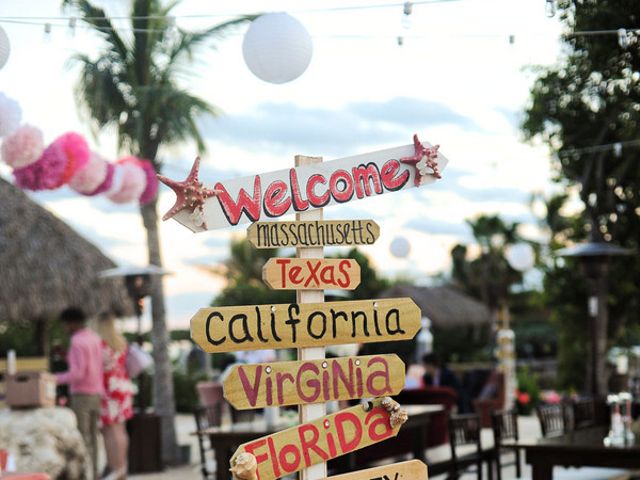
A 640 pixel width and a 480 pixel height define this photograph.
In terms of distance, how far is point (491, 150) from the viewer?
1395cm

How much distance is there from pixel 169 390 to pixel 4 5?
6153 mm

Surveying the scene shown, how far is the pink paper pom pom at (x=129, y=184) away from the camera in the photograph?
9078mm

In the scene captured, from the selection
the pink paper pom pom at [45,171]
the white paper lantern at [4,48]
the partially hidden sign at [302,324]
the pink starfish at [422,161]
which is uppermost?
the white paper lantern at [4,48]

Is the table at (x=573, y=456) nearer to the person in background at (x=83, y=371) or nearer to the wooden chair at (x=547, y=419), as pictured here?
the wooden chair at (x=547, y=419)

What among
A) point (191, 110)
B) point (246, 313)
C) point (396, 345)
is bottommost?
point (396, 345)

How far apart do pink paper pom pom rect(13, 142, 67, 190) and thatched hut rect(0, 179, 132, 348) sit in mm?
7356

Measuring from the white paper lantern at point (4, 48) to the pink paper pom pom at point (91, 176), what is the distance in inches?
102

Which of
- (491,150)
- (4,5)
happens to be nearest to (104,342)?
(4,5)

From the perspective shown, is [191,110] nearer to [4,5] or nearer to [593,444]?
[4,5]

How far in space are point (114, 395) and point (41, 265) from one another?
22.8 ft

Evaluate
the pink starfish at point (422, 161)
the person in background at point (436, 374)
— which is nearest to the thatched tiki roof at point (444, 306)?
the person in background at point (436, 374)

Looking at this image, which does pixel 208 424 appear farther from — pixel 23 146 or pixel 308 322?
pixel 308 322

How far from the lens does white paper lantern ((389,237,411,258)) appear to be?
15.5m

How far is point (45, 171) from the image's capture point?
25.5 ft
